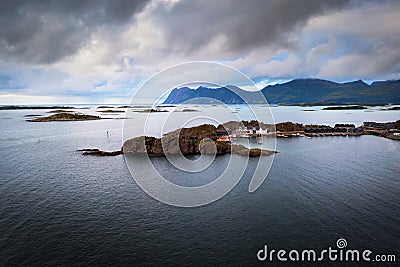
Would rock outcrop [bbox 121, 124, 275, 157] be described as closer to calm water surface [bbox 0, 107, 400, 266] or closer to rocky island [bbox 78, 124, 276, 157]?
rocky island [bbox 78, 124, 276, 157]

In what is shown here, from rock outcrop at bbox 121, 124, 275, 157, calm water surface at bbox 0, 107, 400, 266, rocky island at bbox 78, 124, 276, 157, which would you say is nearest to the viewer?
calm water surface at bbox 0, 107, 400, 266

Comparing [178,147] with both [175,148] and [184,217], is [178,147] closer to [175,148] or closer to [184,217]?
[175,148]

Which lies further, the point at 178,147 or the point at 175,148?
the point at 175,148

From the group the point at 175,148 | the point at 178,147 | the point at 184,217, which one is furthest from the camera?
the point at 175,148

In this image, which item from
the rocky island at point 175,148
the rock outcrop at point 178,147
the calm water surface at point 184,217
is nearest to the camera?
the calm water surface at point 184,217

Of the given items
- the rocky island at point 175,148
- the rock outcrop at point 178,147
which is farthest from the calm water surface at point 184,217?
the rock outcrop at point 178,147

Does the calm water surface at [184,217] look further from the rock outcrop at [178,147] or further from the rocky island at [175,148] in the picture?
the rock outcrop at [178,147]

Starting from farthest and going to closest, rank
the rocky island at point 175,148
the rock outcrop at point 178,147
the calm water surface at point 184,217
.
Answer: the rock outcrop at point 178,147 < the rocky island at point 175,148 < the calm water surface at point 184,217

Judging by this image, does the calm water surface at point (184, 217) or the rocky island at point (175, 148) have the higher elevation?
the rocky island at point (175, 148)

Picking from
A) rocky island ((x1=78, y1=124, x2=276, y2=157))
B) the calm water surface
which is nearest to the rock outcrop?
rocky island ((x1=78, y1=124, x2=276, y2=157))

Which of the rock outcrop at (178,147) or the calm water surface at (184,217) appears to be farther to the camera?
the rock outcrop at (178,147)

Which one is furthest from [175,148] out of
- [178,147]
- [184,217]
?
[184,217]

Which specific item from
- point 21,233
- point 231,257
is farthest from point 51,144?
point 231,257

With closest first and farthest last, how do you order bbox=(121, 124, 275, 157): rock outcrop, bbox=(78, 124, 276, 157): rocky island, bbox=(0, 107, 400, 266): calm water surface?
bbox=(0, 107, 400, 266): calm water surface
bbox=(78, 124, 276, 157): rocky island
bbox=(121, 124, 275, 157): rock outcrop
